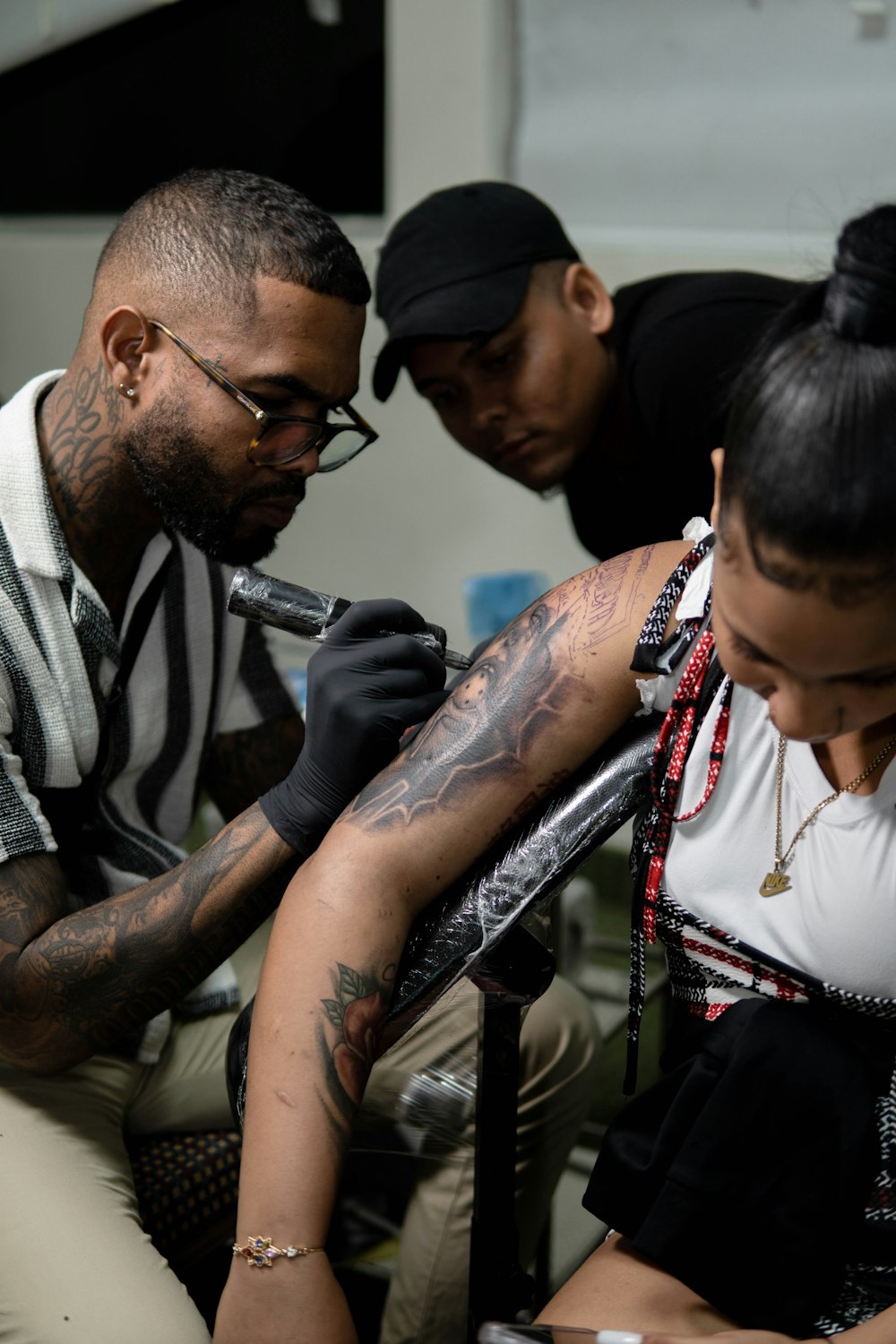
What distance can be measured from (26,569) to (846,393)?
0.88m

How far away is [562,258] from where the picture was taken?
1968mm

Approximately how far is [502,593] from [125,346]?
1.66 m

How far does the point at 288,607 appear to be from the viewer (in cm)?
125

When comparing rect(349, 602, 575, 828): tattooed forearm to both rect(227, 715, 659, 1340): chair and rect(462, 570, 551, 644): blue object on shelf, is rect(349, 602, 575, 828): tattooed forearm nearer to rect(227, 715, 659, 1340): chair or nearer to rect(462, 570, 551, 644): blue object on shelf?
rect(227, 715, 659, 1340): chair

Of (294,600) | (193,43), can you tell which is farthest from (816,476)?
(193,43)

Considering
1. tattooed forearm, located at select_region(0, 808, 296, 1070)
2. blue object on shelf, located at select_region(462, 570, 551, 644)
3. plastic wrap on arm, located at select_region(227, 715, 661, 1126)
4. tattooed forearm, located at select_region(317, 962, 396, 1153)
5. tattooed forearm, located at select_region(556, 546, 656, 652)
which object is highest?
tattooed forearm, located at select_region(556, 546, 656, 652)

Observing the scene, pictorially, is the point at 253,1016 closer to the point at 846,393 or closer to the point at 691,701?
the point at 691,701

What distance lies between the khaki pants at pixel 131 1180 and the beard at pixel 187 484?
23.3 inches

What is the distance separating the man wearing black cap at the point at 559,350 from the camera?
1771 millimetres

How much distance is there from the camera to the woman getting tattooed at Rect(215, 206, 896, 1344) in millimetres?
979

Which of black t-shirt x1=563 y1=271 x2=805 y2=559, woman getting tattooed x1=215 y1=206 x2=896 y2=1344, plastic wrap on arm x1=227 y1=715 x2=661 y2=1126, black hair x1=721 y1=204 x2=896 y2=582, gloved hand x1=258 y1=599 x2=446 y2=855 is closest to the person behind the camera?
black hair x1=721 y1=204 x2=896 y2=582

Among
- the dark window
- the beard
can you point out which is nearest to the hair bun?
the beard

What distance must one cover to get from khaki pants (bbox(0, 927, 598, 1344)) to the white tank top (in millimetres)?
246

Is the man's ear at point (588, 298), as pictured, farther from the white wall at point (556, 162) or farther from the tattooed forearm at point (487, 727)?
the tattooed forearm at point (487, 727)
